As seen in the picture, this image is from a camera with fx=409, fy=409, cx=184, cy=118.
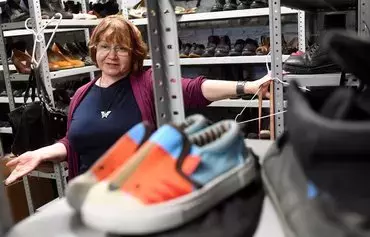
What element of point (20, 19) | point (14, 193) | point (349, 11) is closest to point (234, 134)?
point (349, 11)

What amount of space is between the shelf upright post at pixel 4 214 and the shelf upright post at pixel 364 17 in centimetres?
120

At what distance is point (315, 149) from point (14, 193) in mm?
2443

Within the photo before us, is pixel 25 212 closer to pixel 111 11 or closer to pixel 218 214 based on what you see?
pixel 111 11

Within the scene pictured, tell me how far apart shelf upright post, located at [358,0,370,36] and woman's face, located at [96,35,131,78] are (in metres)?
0.86

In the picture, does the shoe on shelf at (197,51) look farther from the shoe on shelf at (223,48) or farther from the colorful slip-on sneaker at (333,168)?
the colorful slip-on sneaker at (333,168)

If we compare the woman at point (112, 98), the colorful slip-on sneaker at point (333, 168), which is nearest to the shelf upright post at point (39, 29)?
the woman at point (112, 98)

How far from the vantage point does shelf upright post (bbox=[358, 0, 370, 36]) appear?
1.32 m

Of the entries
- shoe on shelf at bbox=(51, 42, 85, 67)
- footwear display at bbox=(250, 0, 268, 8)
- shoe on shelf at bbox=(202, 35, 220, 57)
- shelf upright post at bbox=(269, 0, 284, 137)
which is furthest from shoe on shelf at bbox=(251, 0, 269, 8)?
shoe on shelf at bbox=(51, 42, 85, 67)

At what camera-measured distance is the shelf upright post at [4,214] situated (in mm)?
490

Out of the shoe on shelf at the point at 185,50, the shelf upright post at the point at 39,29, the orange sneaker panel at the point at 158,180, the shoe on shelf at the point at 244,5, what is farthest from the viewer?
the shoe on shelf at the point at 185,50

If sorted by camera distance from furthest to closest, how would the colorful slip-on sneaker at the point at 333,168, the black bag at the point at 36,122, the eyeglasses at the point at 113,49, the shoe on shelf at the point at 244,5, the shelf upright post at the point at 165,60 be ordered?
the shoe on shelf at the point at 244,5, the black bag at the point at 36,122, the eyeglasses at the point at 113,49, the shelf upright post at the point at 165,60, the colorful slip-on sneaker at the point at 333,168

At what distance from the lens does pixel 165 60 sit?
75 cm

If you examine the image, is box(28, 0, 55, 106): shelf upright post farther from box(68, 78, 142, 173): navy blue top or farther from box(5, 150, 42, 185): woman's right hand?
box(5, 150, 42, 185): woman's right hand

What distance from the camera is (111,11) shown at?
3.31 metres
